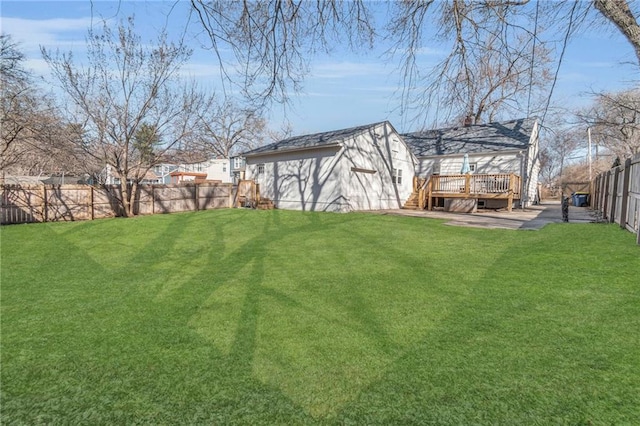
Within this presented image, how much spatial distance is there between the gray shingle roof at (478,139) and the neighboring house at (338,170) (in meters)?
2.37

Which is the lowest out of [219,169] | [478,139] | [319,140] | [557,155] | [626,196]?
[626,196]

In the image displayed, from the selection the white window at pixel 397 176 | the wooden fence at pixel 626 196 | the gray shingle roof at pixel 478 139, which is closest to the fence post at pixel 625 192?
the wooden fence at pixel 626 196

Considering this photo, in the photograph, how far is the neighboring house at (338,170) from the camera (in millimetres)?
14992

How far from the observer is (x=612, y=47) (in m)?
6.39

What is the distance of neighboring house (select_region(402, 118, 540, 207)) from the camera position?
17.2 m

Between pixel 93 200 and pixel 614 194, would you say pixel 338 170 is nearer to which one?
pixel 614 194

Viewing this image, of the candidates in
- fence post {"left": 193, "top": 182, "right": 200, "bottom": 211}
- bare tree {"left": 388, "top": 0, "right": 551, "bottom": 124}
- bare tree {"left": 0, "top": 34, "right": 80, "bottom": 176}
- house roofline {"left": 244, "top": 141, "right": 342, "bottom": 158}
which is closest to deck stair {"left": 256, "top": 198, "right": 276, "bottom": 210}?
house roofline {"left": 244, "top": 141, "right": 342, "bottom": 158}

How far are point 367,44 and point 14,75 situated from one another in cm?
1290

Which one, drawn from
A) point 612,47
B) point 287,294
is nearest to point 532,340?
point 287,294

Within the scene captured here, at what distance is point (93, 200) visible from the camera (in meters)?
14.0

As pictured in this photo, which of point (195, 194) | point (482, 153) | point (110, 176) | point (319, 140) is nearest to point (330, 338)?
point (319, 140)

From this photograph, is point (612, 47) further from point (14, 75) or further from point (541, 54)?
point (14, 75)

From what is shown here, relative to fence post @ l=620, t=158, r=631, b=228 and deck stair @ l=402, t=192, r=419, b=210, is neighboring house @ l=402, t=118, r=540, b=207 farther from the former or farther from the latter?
fence post @ l=620, t=158, r=631, b=228

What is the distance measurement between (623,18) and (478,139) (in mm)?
13811
